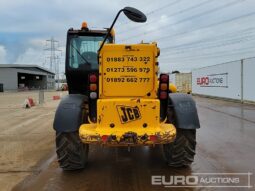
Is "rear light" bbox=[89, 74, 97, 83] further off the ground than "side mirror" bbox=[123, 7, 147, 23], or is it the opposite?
"side mirror" bbox=[123, 7, 147, 23]

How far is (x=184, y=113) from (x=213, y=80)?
2594cm

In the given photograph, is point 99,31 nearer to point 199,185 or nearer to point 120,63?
point 120,63

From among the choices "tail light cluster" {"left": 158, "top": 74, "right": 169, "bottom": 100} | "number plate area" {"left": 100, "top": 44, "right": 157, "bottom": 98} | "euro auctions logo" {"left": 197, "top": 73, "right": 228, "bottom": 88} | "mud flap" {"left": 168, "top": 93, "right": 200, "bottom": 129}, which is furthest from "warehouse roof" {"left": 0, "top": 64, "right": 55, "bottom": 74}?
"mud flap" {"left": 168, "top": 93, "right": 200, "bottom": 129}

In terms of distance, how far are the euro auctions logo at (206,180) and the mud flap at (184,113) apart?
876mm

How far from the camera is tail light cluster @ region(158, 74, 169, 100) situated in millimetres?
6529

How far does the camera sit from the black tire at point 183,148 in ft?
21.3

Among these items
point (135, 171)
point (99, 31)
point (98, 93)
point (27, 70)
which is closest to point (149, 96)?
point (98, 93)

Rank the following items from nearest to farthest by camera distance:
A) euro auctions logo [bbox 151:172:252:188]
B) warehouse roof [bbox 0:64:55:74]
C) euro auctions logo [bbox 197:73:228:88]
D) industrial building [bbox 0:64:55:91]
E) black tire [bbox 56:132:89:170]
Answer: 1. euro auctions logo [bbox 151:172:252:188]
2. black tire [bbox 56:132:89:170]
3. euro auctions logo [bbox 197:73:228:88]
4. industrial building [bbox 0:64:55:91]
5. warehouse roof [bbox 0:64:55:74]

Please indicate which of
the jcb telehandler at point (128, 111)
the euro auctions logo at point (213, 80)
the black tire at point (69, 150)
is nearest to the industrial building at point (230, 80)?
the euro auctions logo at point (213, 80)

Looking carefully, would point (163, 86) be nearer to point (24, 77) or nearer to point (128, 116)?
point (128, 116)

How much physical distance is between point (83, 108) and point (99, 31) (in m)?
2.71

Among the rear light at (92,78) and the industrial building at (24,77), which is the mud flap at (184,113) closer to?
the rear light at (92,78)

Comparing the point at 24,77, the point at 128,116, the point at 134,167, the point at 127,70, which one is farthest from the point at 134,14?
the point at 24,77

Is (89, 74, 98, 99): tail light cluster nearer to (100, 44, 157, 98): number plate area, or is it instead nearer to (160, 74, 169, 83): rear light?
(100, 44, 157, 98): number plate area
